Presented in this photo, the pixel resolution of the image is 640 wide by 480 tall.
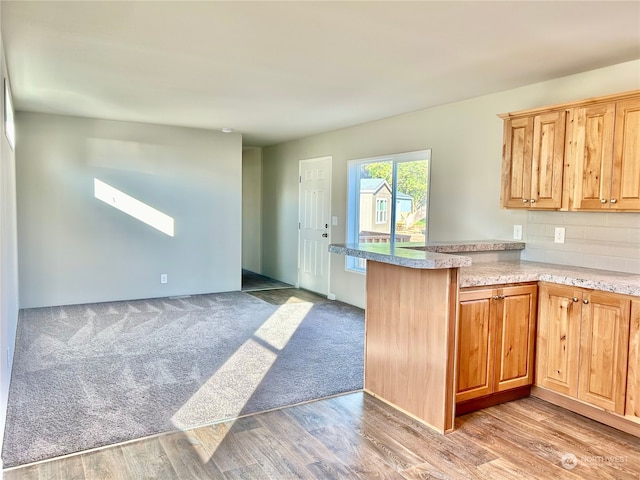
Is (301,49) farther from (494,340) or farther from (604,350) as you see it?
(604,350)

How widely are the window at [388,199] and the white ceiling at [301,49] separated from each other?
0.73m

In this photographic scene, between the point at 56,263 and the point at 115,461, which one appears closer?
the point at 115,461

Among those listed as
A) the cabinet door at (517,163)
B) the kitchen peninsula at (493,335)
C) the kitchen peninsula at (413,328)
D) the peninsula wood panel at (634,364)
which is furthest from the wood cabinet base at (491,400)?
the cabinet door at (517,163)

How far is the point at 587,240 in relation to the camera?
3.39m

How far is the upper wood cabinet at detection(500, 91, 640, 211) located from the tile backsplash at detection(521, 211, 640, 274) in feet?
1.05

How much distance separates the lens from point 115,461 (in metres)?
2.32

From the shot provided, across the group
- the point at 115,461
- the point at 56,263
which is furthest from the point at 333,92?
the point at 56,263

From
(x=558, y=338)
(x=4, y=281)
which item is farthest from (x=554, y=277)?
(x=4, y=281)

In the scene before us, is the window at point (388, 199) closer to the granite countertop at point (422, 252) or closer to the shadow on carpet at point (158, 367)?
the shadow on carpet at point (158, 367)

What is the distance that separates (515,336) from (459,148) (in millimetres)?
2093

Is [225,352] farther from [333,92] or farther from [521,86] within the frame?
[521,86]

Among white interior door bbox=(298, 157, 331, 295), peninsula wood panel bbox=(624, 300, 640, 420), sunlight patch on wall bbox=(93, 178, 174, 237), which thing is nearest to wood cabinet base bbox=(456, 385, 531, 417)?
peninsula wood panel bbox=(624, 300, 640, 420)

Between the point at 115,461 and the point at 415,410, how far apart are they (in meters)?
1.73

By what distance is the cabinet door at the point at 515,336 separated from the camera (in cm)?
297
